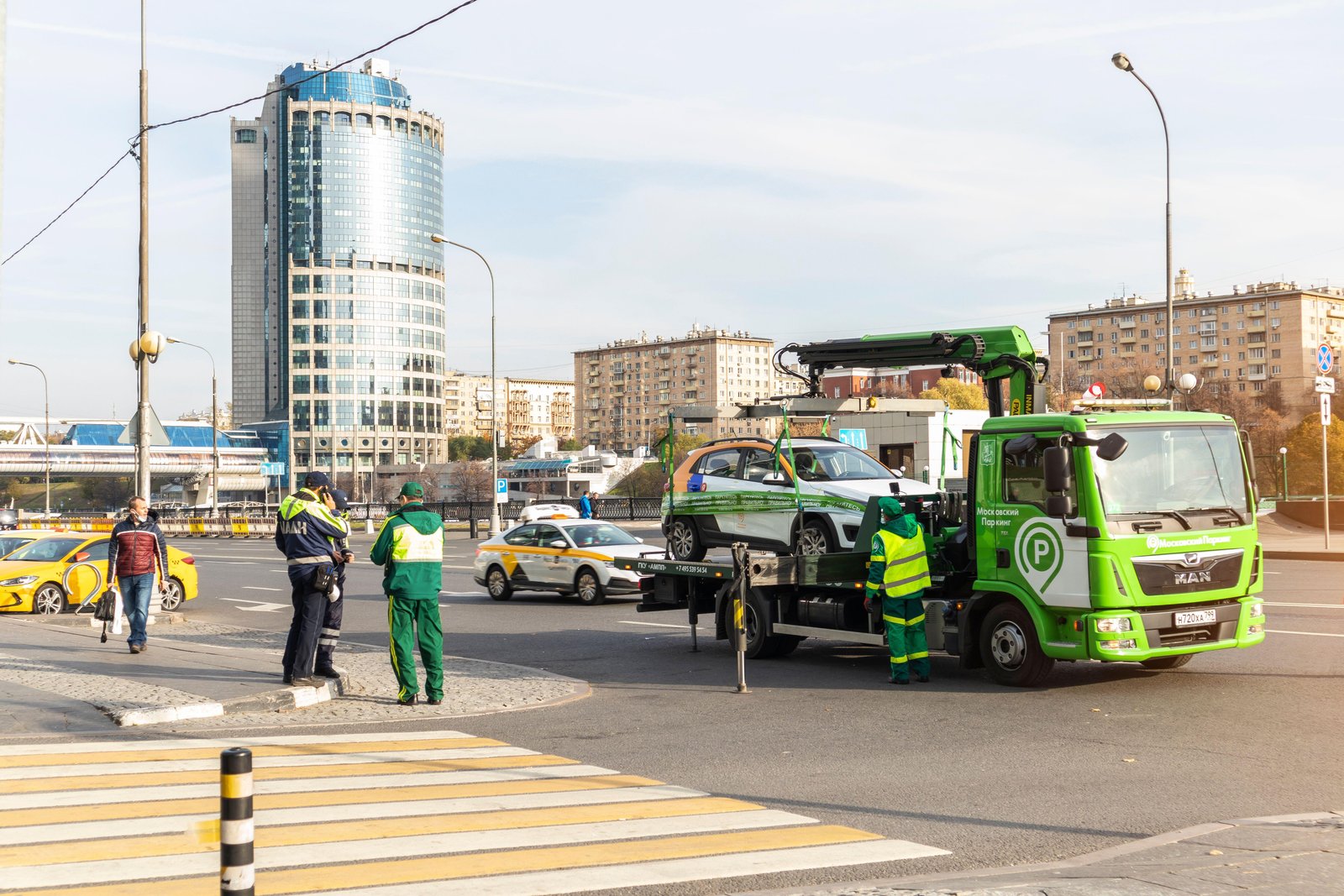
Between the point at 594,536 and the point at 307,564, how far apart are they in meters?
11.7

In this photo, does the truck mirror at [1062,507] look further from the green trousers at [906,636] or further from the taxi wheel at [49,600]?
the taxi wheel at [49,600]

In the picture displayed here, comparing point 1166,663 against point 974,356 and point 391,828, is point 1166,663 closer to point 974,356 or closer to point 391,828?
point 974,356

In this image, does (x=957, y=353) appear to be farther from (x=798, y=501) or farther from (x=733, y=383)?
(x=733, y=383)

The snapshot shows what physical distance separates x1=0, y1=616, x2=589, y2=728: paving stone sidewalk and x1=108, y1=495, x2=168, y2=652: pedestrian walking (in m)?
0.59

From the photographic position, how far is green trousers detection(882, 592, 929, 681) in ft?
40.4

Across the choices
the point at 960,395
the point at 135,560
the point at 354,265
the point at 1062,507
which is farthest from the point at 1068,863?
the point at 354,265

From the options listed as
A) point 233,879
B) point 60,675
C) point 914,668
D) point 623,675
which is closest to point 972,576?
point 914,668

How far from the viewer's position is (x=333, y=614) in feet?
39.8

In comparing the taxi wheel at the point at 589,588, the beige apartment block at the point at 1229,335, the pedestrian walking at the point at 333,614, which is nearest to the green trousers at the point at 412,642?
the pedestrian walking at the point at 333,614

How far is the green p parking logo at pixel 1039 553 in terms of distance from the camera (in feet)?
37.3

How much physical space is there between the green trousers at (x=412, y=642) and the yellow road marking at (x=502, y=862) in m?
5.07

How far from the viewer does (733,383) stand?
7618 inches

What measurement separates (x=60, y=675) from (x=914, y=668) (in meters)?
8.49

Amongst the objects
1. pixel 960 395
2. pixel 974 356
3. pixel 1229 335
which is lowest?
pixel 974 356
